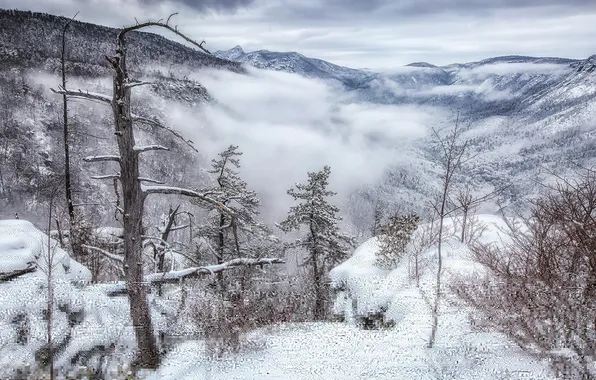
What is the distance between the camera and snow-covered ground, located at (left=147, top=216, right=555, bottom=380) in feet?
22.7

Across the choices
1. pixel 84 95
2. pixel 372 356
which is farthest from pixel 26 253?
pixel 372 356

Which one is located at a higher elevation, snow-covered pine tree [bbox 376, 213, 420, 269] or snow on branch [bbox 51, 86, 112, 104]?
snow on branch [bbox 51, 86, 112, 104]

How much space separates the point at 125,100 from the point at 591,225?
20.6 feet

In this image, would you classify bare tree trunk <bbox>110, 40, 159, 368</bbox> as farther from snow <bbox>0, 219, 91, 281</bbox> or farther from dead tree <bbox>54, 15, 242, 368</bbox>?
snow <bbox>0, 219, 91, 281</bbox>

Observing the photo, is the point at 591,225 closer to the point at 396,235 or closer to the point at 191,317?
the point at 191,317

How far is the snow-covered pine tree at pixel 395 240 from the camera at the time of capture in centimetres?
2039

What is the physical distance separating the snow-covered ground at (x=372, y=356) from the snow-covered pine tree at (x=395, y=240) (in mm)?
8163

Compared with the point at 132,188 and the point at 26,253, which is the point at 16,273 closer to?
the point at 26,253

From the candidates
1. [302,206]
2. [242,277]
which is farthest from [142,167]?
[242,277]

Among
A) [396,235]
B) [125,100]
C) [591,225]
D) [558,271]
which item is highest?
[125,100]

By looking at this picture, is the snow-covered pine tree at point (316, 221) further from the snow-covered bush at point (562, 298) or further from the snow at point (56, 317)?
the snow-covered bush at point (562, 298)

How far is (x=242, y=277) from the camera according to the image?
34.6 ft

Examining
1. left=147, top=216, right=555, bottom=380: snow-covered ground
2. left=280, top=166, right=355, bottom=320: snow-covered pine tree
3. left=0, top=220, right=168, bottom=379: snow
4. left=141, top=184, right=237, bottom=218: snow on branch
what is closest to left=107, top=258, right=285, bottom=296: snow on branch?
left=0, top=220, right=168, bottom=379: snow

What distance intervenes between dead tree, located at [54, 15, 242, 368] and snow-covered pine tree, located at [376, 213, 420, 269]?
15.3m
